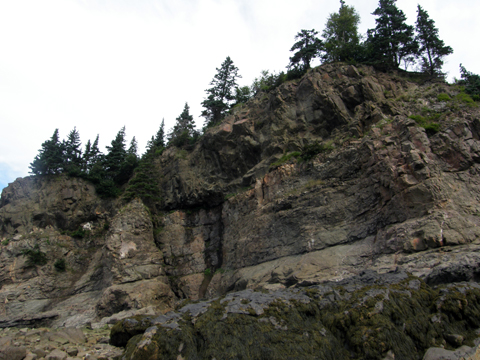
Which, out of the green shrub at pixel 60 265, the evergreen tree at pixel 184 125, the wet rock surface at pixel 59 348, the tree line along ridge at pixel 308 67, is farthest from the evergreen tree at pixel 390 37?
the green shrub at pixel 60 265

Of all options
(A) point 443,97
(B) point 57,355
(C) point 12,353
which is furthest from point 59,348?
(A) point 443,97

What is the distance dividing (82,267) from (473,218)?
33.3 meters

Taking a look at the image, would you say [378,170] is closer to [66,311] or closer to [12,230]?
[66,311]

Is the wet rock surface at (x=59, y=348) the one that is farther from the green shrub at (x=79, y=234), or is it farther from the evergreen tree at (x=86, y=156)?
the evergreen tree at (x=86, y=156)

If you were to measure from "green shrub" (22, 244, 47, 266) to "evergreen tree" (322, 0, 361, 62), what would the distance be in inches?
1446

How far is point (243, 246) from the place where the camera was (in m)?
22.7

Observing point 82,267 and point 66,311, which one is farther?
point 82,267

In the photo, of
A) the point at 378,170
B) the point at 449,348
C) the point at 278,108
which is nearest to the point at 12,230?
the point at 278,108

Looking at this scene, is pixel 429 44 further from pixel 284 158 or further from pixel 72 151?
pixel 72 151

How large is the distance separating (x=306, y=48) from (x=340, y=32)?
4898 mm

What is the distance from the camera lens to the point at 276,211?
837 inches

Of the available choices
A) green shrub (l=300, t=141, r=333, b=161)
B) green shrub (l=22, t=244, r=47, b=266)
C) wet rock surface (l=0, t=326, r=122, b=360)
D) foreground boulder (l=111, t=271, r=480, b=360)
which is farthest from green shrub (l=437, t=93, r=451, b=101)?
green shrub (l=22, t=244, r=47, b=266)

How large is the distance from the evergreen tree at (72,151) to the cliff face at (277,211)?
4298 mm

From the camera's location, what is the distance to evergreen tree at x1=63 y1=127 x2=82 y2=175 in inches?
1581
